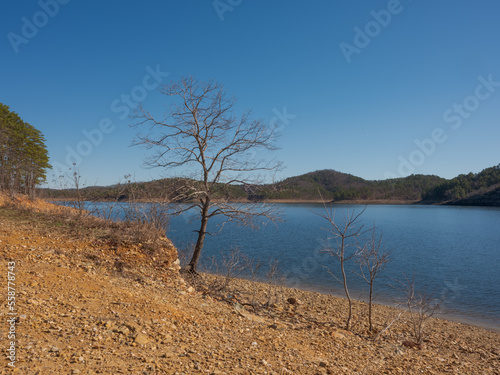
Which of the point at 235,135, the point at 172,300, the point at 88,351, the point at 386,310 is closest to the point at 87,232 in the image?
the point at 172,300

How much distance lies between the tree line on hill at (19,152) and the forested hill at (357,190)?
33.5 ft

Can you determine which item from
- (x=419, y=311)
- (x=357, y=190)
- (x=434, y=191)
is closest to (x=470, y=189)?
(x=434, y=191)

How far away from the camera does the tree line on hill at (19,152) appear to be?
27625mm

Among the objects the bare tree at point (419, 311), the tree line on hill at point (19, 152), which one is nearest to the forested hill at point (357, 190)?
the bare tree at point (419, 311)

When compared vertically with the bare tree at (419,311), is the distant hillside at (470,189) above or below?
above

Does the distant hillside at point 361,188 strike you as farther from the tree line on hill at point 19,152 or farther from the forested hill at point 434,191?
the tree line on hill at point 19,152

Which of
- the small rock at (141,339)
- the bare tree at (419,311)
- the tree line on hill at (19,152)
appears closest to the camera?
the small rock at (141,339)

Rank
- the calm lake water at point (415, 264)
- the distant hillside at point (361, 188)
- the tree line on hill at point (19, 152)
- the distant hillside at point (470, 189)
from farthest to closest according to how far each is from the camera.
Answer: the distant hillside at point (361, 188) → the distant hillside at point (470, 189) → the tree line on hill at point (19, 152) → the calm lake water at point (415, 264)

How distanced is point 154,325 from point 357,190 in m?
130

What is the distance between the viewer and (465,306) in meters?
15.3

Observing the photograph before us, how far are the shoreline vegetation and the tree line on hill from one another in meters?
19.0

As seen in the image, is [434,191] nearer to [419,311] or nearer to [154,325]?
[419,311]

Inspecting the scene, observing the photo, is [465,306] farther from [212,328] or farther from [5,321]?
[5,321]

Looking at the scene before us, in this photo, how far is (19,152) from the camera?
34.3 metres
